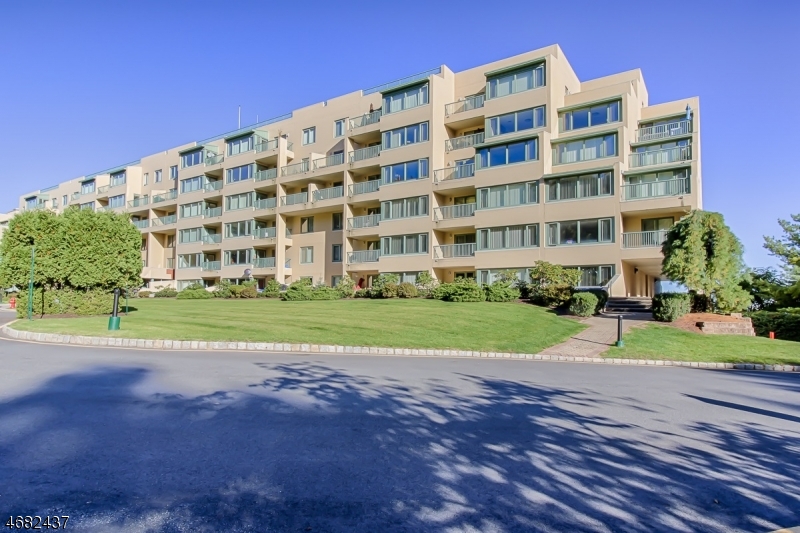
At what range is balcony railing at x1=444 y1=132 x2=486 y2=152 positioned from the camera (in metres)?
38.4

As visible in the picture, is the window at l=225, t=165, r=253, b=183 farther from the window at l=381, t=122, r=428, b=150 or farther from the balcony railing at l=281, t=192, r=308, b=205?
the window at l=381, t=122, r=428, b=150

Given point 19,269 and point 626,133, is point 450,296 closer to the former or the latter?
point 626,133

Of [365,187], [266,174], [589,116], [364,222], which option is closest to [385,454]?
[589,116]

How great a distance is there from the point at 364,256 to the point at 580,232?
59.4 ft

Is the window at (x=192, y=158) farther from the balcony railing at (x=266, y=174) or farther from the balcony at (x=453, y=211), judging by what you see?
the balcony at (x=453, y=211)

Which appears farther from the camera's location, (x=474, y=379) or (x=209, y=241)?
(x=209, y=241)

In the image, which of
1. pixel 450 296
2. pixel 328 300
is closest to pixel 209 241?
pixel 328 300

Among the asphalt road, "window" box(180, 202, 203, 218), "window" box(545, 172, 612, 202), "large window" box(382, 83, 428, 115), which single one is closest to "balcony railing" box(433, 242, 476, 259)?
"window" box(545, 172, 612, 202)

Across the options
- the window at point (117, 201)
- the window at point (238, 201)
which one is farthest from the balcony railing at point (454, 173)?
the window at point (117, 201)

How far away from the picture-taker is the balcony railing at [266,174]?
49.6m

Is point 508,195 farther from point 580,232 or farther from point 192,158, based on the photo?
point 192,158

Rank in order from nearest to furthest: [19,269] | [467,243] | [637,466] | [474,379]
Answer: [637,466]
[474,379]
[19,269]
[467,243]

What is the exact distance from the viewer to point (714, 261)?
21281mm

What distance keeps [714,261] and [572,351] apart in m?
9.88
